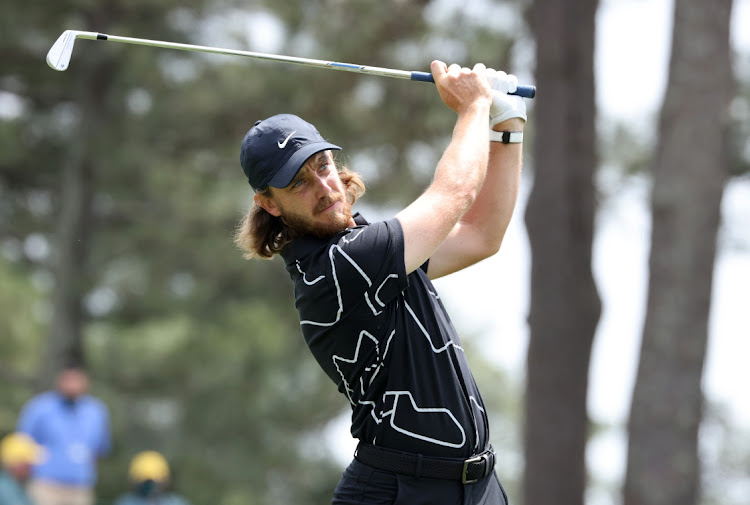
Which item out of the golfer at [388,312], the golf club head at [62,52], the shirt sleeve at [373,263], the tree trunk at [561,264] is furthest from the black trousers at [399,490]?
the tree trunk at [561,264]

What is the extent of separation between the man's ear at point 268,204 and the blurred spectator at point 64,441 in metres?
7.05

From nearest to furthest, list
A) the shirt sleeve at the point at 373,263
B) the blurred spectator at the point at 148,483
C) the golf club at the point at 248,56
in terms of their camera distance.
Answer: the shirt sleeve at the point at 373,263 < the golf club at the point at 248,56 < the blurred spectator at the point at 148,483

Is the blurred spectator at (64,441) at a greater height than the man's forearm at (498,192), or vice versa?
the man's forearm at (498,192)

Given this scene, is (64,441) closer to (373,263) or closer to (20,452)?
(20,452)

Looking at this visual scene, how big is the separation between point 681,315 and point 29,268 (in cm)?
1310

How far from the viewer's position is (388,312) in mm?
3148

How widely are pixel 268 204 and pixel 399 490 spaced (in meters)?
0.93

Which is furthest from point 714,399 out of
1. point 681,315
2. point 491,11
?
point 681,315

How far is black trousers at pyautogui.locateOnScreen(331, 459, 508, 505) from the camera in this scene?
312 cm

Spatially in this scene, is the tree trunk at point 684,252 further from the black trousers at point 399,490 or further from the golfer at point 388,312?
the black trousers at point 399,490

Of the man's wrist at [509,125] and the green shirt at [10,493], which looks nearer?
the man's wrist at [509,125]

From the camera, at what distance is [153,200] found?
676 inches

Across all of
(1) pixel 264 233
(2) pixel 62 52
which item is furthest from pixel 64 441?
(1) pixel 264 233

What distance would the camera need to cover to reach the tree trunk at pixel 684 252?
27.7 feet
